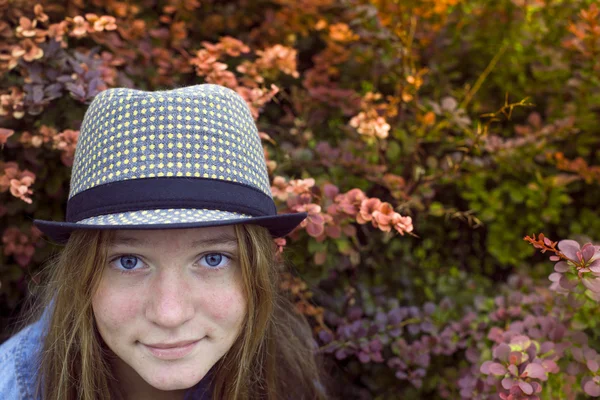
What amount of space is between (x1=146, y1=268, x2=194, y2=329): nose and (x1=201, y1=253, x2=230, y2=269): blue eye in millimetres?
→ 72

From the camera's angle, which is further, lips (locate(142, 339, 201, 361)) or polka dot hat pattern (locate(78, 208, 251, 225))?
lips (locate(142, 339, 201, 361))

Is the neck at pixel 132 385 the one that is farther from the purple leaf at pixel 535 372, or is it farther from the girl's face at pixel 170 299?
the purple leaf at pixel 535 372

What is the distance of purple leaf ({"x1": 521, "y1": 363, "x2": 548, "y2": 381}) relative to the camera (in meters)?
1.47

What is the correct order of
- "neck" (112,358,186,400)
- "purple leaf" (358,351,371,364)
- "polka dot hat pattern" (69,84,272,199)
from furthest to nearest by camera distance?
"purple leaf" (358,351,371,364)
"neck" (112,358,186,400)
"polka dot hat pattern" (69,84,272,199)

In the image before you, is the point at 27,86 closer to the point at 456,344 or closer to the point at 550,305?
the point at 456,344

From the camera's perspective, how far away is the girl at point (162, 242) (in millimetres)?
1328

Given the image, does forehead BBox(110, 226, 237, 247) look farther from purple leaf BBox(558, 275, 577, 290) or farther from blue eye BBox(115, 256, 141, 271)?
purple leaf BBox(558, 275, 577, 290)

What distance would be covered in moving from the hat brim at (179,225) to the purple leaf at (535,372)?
675mm

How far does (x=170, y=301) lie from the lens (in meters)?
1.34

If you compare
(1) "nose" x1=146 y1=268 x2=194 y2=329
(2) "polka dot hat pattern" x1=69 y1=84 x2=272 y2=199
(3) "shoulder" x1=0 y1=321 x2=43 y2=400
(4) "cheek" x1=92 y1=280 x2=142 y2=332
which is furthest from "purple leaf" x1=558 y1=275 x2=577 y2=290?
(3) "shoulder" x1=0 y1=321 x2=43 y2=400

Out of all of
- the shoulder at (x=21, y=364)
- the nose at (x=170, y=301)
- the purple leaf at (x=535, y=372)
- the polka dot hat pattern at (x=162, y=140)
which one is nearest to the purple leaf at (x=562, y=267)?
the purple leaf at (x=535, y=372)

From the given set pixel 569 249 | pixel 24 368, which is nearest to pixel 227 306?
pixel 24 368

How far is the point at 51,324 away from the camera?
1606mm

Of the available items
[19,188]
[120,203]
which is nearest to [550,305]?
[120,203]
